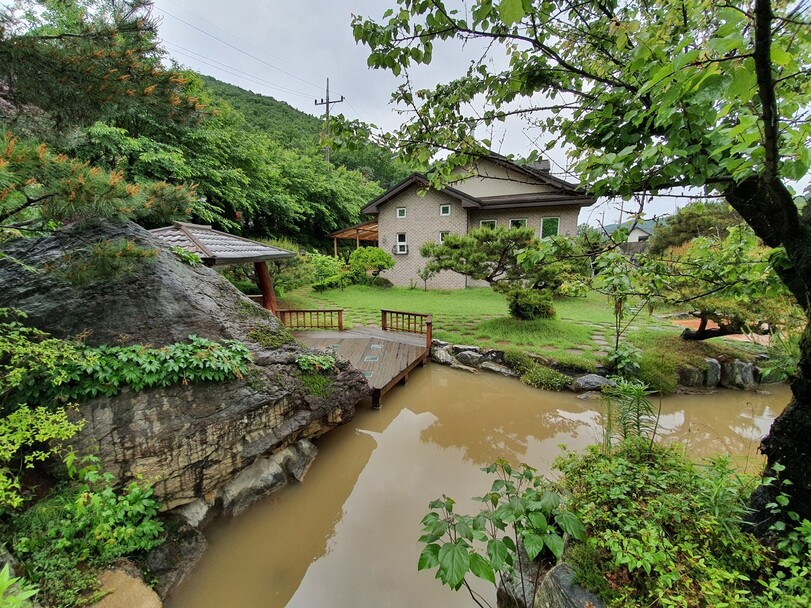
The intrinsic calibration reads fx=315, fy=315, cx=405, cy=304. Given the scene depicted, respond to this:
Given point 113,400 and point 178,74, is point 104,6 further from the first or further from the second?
point 113,400

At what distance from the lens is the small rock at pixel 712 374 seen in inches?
234

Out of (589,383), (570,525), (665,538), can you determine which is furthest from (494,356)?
(570,525)

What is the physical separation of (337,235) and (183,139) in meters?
7.98

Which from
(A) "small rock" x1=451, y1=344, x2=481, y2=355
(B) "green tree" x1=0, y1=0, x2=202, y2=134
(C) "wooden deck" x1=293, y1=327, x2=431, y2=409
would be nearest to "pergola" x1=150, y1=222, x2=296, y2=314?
(C) "wooden deck" x1=293, y1=327, x2=431, y2=409

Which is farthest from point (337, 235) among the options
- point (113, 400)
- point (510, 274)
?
point (113, 400)

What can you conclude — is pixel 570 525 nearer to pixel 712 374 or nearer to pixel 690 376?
pixel 690 376

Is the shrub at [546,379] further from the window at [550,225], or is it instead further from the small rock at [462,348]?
the window at [550,225]

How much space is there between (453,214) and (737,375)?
10910 millimetres

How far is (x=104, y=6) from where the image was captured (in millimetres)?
2492

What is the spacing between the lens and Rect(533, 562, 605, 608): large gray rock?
1.76 meters

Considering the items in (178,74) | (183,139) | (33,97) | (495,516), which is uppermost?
(183,139)

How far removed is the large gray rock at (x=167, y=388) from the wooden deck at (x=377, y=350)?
4.53ft

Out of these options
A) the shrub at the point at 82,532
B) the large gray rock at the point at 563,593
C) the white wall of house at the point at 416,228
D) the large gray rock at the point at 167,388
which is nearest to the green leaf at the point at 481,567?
the large gray rock at the point at 563,593

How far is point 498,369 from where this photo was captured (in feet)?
21.4
